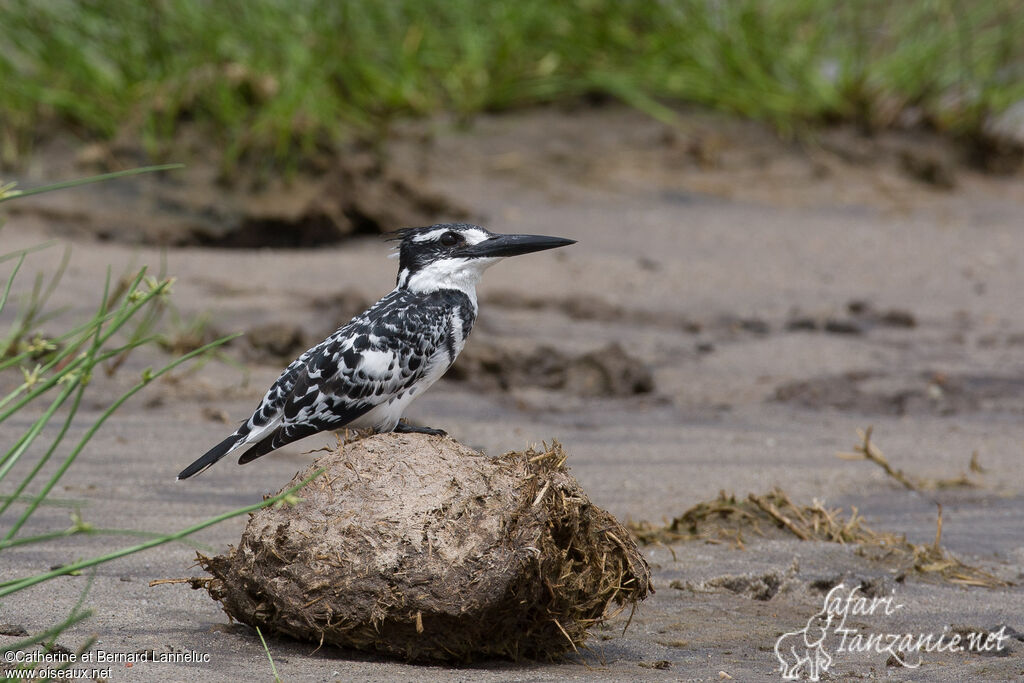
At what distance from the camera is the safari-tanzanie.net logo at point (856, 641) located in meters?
3.10

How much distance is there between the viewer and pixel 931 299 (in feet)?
23.7

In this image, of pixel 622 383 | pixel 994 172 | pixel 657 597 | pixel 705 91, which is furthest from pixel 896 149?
pixel 657 597

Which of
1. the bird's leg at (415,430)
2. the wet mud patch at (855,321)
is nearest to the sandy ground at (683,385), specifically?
the wet mud patch at (855,321)

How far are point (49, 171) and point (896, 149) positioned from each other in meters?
5.75

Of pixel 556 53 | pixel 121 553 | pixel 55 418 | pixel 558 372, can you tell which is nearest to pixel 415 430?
pixel 121 553

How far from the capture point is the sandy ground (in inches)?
130

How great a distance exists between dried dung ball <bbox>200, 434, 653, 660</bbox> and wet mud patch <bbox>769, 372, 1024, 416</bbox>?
9.51 feet

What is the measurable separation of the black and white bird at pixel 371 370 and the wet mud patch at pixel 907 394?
7.39ft

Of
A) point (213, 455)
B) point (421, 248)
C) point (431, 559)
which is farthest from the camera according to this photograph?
point (421, 248)

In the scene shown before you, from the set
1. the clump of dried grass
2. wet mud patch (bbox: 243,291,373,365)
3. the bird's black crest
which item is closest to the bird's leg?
the bird's black crest

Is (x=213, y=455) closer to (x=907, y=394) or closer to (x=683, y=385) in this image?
(x=683, y=385)

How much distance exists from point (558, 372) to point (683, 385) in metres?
0.60

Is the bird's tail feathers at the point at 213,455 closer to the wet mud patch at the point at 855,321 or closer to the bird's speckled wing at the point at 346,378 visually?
the bird's speckled wing at the point at 346,378

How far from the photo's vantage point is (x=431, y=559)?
2887mm
